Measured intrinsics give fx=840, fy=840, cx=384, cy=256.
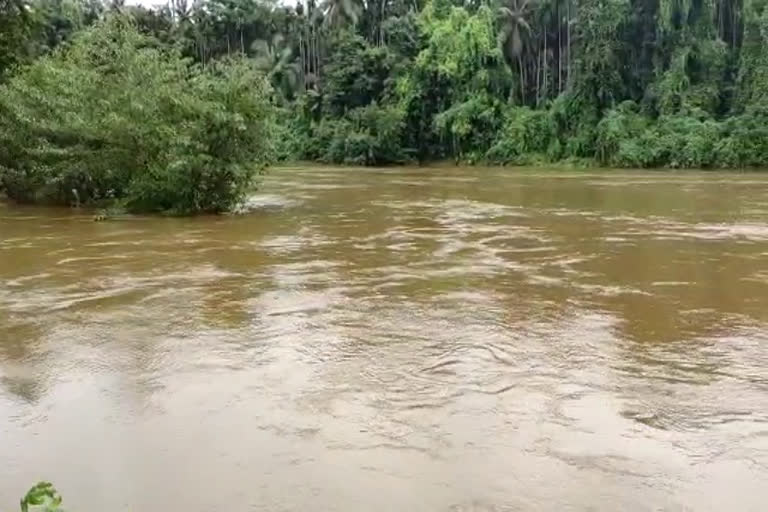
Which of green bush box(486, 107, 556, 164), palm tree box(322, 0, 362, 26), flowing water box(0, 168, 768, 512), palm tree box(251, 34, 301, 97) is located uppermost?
palm tree box(322, 0, 362, 26)

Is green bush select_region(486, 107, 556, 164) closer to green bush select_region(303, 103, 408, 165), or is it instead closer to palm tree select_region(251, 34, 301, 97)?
green bush select_region(303, 103, 408, 165)

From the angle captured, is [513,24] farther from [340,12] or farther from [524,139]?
[340,12]

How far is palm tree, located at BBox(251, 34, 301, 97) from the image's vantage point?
1917 inches

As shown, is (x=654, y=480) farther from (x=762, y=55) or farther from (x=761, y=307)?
(x=762, y=55)

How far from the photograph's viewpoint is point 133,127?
16.4 metres

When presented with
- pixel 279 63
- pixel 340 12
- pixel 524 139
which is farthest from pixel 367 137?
pixel 279 63

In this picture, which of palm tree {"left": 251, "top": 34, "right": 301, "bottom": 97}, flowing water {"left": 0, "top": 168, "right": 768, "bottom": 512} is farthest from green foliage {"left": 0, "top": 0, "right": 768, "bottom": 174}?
flowing water {"left": 0, "top": 168, "right": 768, "bottom": 512}

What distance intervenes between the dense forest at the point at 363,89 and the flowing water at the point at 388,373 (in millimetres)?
3541

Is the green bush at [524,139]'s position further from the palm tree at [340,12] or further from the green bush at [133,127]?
the green bush at [133,127]

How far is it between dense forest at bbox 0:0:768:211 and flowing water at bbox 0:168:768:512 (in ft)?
11.6

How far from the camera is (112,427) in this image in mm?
5332

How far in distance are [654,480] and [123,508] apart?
273 cm

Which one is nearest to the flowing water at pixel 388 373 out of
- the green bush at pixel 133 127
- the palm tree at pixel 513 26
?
the green bush at pixel 133 127

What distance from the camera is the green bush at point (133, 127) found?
16.1 meters
